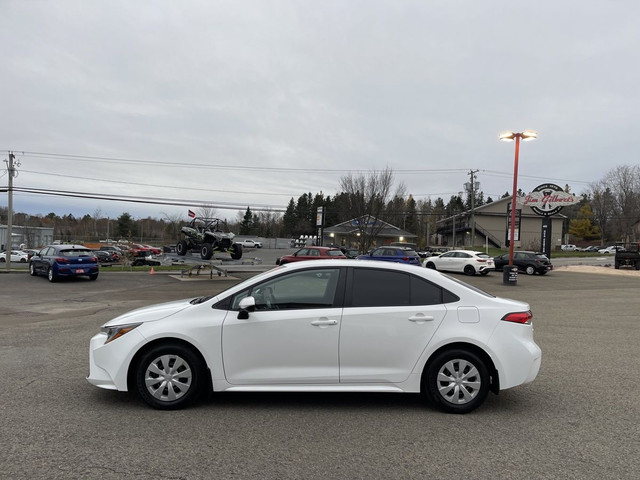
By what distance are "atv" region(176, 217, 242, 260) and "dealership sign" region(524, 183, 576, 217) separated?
23022mm

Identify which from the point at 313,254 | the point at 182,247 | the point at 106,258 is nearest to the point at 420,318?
the point at 182,247

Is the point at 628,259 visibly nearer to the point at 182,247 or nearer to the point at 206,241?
the point at 206,241

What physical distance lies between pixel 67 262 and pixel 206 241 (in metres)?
6.06

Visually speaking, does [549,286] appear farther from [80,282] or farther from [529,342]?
[80,282]

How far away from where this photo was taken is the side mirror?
4289 mm

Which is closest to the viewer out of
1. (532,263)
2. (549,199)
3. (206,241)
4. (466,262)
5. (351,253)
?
(206,241)

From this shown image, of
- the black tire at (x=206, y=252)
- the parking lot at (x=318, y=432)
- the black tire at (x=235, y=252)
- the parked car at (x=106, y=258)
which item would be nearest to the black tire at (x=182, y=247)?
the black tire at (x=206, y=252)

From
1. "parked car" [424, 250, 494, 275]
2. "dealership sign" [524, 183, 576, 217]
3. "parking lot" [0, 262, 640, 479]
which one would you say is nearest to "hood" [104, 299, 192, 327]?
"parking lot" [0, 262, 640, 479]

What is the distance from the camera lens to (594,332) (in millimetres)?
8930

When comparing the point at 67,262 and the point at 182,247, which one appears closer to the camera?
the point at 67,262

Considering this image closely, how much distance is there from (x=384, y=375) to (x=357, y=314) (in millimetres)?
655

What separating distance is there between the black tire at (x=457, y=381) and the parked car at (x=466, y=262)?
2259 centimetres

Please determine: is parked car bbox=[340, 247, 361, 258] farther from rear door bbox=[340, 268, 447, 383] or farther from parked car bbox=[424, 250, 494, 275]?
rear door bbox=[340, 268, 447, 383]

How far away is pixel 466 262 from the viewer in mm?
26062
